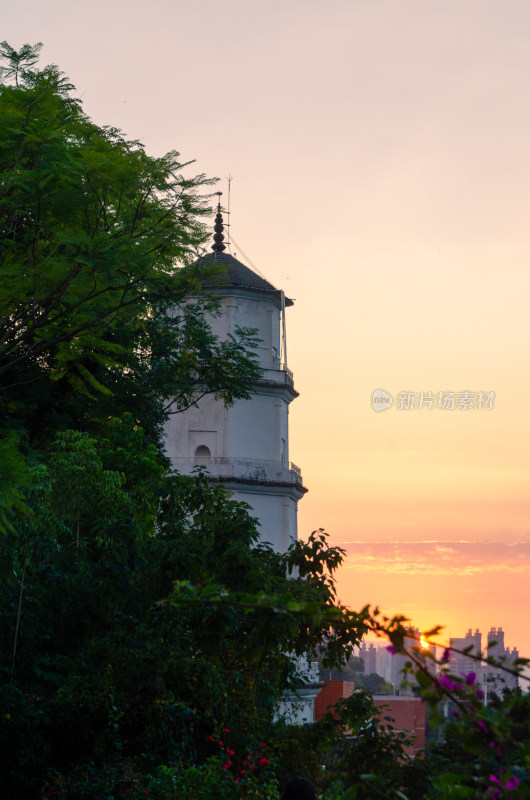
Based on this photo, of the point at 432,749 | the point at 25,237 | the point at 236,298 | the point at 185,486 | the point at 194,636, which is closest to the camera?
Answer: the point at 432,749

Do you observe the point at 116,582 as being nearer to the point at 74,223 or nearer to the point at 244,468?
the point at 74,223

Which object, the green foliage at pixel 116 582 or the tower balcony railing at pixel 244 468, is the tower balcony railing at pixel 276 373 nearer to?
the tower balcony railing at pixel 244 468

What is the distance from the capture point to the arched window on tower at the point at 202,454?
49125mm

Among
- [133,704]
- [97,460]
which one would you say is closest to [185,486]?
[97,460]

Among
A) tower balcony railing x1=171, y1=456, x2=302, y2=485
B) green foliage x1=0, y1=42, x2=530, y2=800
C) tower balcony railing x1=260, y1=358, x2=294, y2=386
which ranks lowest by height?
green foliage x1=0, y1=42, x2=530, y2=800

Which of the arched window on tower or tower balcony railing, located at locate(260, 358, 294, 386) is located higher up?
tower balcony railing, located at locate(260, 358, 294, 386)

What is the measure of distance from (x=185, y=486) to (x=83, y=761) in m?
5.57

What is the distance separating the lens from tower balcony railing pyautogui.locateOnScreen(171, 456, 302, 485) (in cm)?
4831

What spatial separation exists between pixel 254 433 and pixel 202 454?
2.78m

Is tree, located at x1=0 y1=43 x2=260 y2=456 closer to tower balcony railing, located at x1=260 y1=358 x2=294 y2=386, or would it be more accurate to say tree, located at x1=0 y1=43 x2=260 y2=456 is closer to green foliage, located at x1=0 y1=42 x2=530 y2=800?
green foliage, located at x1=0 y1=42 x2=530 y2=800

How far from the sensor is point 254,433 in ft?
163

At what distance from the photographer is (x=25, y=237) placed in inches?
650

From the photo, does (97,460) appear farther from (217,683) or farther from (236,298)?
(236,298)

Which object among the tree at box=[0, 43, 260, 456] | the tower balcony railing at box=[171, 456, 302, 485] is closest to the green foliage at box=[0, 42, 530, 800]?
the tree at box=[0, 43, 260, 456]
